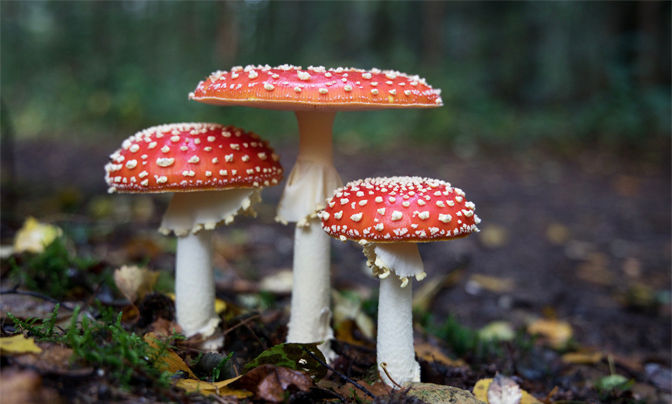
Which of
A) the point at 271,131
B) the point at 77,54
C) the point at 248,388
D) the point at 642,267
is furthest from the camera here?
the point at 77,54

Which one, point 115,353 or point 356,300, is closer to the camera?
point 115,353

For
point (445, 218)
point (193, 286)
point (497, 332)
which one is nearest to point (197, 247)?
point (193, 286)

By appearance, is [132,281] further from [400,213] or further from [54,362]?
[400,213]

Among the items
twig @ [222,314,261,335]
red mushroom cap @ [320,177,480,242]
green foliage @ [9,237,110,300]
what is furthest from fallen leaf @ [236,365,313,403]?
green foliage @ [9,237,110,300]

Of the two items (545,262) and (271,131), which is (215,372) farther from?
(271,131)

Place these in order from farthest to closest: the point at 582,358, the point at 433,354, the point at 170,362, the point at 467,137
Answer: the point at 467,137
the point at 582,358
the point at 433,354
the point at 170,362

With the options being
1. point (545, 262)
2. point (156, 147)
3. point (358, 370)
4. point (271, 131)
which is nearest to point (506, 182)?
point (545, 262)

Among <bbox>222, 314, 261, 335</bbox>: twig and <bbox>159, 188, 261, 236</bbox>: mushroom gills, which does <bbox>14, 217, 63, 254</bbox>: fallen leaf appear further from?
<bbox>222, 314, 261, 335</bbox>: twig
